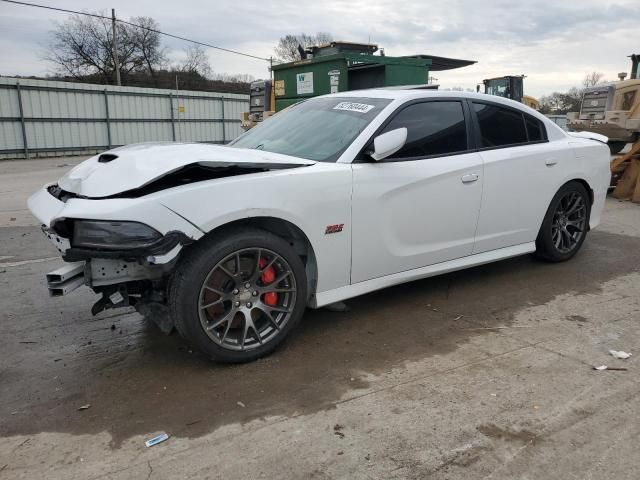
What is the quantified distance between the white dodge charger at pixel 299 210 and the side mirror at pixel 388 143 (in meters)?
0.01

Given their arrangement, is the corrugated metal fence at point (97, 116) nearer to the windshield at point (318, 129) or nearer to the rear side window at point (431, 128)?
the windshield at point (318, 129)

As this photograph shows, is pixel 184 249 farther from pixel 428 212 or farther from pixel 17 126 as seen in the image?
pixel 17 126

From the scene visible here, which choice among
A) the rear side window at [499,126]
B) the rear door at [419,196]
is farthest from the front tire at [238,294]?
the rear side window at [499,126]

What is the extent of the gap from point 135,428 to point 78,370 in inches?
33.1

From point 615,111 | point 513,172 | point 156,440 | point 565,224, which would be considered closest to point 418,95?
point 513,172

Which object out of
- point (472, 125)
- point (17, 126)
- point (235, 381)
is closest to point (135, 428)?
point (235, 381)

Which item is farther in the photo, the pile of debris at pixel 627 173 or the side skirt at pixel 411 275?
the pile of debris at pixel 627 173

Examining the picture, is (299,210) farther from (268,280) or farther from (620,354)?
(620,354)

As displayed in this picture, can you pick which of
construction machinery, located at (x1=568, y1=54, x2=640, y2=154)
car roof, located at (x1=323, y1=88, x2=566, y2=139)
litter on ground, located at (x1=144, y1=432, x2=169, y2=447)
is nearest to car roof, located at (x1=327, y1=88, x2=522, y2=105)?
car roof, located at (x1=323, y1=88, x2=566, y2=139)

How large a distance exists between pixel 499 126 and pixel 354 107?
140cm

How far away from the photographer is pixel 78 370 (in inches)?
128

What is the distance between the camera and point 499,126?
180 inches

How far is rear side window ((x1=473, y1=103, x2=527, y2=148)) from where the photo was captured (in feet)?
14.6

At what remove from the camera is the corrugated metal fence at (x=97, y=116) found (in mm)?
19984
